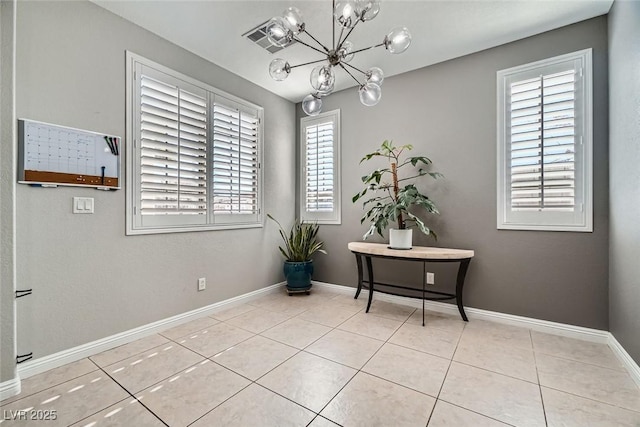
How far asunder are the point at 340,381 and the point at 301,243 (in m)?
2.16

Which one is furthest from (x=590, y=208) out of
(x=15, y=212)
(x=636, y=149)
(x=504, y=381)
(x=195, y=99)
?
(x=15, y=212)

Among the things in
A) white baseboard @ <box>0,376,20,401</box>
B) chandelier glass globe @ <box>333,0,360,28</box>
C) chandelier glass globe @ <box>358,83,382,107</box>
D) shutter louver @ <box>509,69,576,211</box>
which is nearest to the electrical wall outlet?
shutter louver @ <box>509,69,576,211</box>

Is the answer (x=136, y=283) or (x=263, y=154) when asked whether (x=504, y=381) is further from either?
(x=263, y=154)

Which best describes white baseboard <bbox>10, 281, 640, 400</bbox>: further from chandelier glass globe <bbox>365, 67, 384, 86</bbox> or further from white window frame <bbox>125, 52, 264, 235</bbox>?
chandelier glass globe <bbox>365, 67, 384, 86</bbox>

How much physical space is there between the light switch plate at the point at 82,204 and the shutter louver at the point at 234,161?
1131 mm

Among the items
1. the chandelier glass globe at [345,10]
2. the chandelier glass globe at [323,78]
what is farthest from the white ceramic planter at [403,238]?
the chandelier glass globe at [345,10]

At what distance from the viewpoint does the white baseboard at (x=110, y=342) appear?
1.92m

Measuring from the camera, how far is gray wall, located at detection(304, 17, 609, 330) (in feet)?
7.82

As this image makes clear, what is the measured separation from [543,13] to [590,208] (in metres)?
1.71

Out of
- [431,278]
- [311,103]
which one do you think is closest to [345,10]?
[311,103]

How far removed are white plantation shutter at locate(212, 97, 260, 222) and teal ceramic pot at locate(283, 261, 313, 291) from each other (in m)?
0.86

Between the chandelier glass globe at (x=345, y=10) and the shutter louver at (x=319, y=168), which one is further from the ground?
the chandelier glass globe at (x=345, y=10)

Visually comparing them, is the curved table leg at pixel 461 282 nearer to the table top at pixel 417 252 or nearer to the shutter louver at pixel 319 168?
the table top at pixel 417 252

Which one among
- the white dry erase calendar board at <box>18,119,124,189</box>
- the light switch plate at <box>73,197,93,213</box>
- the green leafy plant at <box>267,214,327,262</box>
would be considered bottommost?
the green leafy plant at <box>267,214,327,262</box>
